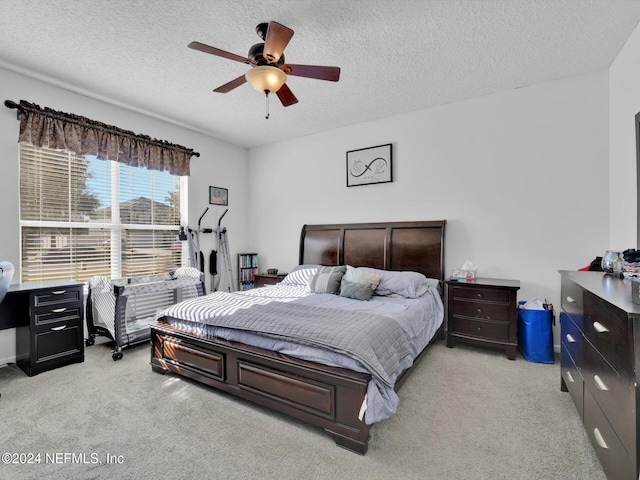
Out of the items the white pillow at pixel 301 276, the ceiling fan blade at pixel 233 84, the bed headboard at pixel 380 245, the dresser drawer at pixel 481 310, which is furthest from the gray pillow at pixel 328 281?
the ceiling fan blade at pixel 233 84

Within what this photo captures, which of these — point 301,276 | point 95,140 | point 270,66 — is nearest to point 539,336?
point 301,276

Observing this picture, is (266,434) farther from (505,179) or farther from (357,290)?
(505,179)

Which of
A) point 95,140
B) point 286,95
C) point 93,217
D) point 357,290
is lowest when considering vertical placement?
point 357,290

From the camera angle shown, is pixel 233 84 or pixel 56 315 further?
pixel 56 315

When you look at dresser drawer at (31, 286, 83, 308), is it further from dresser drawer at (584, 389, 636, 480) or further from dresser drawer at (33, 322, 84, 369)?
dresser drawer at (584, 389, 636, 480)

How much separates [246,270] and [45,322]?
9.11 feet

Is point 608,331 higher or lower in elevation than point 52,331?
higher

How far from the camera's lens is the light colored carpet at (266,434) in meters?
1.67

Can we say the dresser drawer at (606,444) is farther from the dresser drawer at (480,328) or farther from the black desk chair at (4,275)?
the black desk chair at (4,275)

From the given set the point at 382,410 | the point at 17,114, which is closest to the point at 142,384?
the point at 382,410

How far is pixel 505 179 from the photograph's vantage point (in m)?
3.55

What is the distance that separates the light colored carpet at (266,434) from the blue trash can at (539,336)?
254 millimetres

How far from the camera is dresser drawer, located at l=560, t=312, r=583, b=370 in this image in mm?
1953

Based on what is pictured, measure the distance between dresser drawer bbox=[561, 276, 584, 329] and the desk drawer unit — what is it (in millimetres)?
4262
